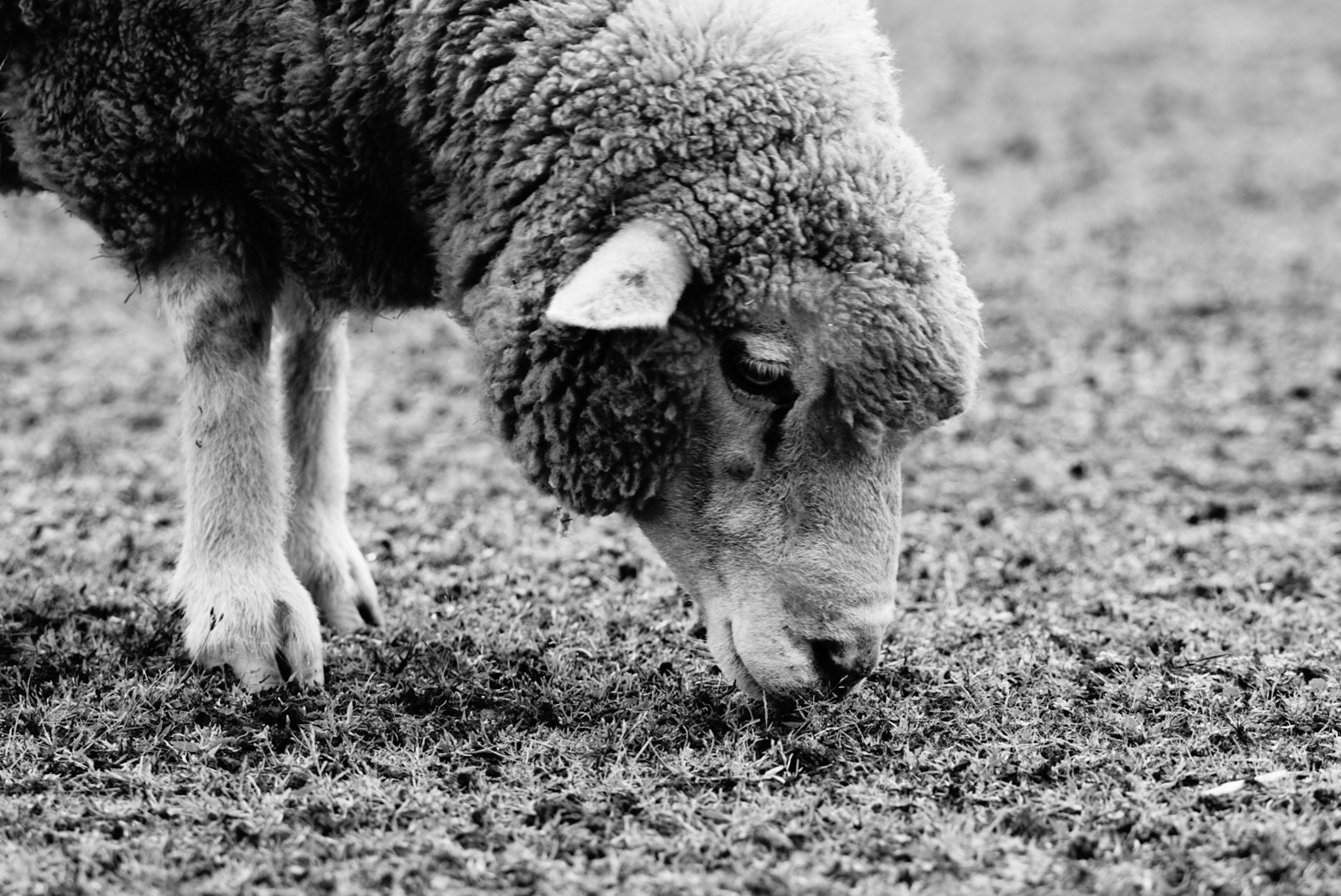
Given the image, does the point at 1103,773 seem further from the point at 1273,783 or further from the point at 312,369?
the point at 312,369

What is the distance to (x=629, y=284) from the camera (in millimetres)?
3926

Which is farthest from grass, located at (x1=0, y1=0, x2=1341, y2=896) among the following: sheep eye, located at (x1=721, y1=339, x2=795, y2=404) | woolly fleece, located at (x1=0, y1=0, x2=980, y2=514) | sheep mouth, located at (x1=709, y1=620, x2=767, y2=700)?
sheep eye, located at (x1=721, y1=339, x2=795, y2=404)

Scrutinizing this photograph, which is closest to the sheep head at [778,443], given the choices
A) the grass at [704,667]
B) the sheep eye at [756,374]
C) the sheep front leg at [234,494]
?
the sheep eye at [756,374]

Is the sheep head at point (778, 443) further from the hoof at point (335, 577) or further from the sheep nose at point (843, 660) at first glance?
the hoof at point (335, 577)

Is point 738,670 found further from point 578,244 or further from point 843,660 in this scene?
point 578,244

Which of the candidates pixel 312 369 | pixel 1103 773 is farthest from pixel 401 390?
pixel 1103 773

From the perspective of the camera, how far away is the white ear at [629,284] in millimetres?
3859

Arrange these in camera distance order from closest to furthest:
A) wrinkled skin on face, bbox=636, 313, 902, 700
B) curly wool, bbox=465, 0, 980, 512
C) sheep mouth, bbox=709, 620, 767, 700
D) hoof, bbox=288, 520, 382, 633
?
1. curly wool, bbox=465, 0, 980, 512
2. wrinkled skin on face, bbox=636, 313, 902, 700
3. sheep mouth, bbox=709, 620, 767, 700
4. hoof, bbox=288, 520, 382, 633

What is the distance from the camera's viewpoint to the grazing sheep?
418 centimetres

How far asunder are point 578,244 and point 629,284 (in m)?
0.36

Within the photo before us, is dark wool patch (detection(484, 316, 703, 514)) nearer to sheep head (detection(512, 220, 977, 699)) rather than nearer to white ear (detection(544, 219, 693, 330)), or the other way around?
sheep head (detection(512, 220, 977, 699))

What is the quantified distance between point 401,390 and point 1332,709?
19.4 feet

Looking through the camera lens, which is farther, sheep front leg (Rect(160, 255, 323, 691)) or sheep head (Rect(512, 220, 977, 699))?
sheep front leg (Rect(160, 255, 323, 691))

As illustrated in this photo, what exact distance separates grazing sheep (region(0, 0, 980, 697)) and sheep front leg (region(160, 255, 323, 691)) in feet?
0.03
